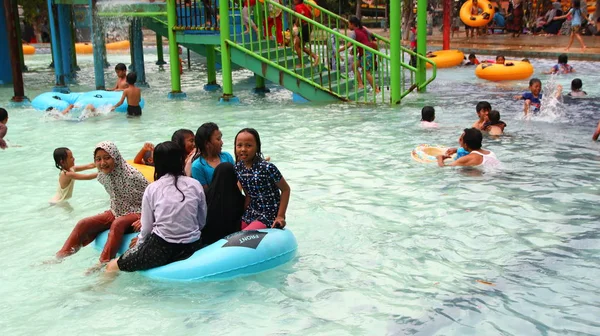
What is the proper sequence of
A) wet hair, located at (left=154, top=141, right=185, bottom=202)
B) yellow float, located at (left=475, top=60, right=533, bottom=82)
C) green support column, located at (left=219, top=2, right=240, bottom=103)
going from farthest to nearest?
yellow float, located at (left=475, top=60, right=533, bottom=82)
green support column, located at (left=219, top=2, right=240, bottom=103)
wet hair, located at (left=154, top=141, right=185, bottom=202)

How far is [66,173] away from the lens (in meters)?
6.92

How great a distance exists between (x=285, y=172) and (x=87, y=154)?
2.96 metres

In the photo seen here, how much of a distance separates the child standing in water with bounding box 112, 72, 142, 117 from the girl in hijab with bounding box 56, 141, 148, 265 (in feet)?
22.9

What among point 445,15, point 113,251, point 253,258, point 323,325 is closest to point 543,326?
point 323,325

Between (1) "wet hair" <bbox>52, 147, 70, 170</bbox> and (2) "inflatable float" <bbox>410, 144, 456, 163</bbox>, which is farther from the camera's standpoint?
(2) "inflatable float" <bbox>410, 144, 456, 163</bbox>

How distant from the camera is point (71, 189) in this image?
7348mm

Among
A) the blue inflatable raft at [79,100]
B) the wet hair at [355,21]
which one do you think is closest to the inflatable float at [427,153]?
the wet hair at [355,21]

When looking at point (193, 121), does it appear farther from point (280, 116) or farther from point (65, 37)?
point (65, 37)

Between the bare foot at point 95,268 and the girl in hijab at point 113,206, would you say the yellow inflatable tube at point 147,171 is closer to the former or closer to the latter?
the girl in hijab at point 113,206

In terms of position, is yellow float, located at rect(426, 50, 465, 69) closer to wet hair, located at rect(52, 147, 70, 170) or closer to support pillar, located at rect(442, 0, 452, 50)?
support pillar, located at rect(442, 0, 452, 50)

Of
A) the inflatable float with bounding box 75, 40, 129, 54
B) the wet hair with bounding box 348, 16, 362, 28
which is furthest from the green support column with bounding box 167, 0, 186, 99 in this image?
the inflatable float with bounding box 75, 40, 129, 54

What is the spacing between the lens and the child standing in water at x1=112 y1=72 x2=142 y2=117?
12.4 metres

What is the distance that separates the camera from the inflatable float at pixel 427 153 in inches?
338

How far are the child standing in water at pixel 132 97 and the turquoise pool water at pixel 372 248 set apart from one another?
1.51 m
